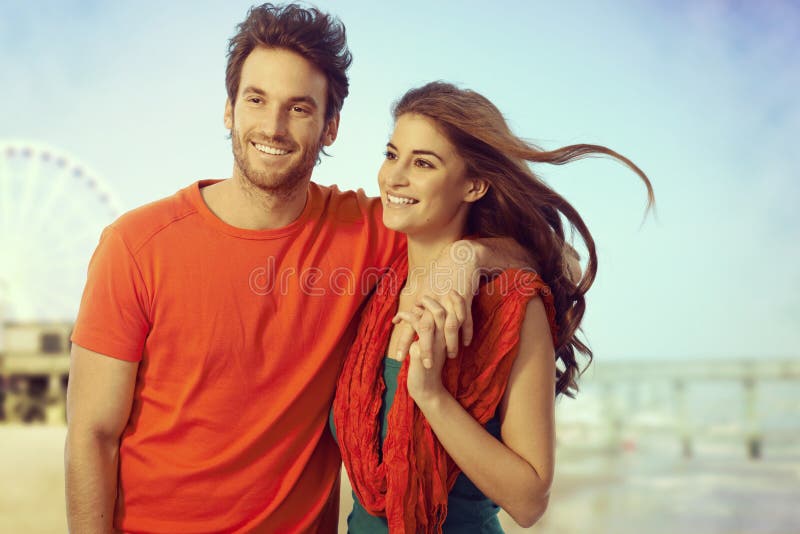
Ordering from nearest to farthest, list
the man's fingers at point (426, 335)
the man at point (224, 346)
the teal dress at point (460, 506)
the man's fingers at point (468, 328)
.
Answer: the man's fingers at point (426, 335) → the man's fingers at point (468, 328) → the teal dress at point (460, 506) → the man at point (224, 346)

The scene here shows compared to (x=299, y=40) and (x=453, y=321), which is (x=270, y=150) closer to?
(x=299, y=40)

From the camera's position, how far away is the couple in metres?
1.90

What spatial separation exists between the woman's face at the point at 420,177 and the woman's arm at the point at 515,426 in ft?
1.11

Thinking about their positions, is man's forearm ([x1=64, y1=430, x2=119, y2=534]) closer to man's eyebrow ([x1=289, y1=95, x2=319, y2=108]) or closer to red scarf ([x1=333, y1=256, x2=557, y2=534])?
red scarf ([x1=333, y1=256, x2=557, y2=534])

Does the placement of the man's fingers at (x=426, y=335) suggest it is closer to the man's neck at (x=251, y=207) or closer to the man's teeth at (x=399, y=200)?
the man's teeth at (x=399, y=200)

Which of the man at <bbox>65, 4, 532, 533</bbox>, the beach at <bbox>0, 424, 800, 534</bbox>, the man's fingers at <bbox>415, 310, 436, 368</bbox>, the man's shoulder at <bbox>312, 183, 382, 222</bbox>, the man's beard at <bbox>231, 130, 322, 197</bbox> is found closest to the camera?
the man's fingers at <bbox>415, 310, 436, 368</bbox>

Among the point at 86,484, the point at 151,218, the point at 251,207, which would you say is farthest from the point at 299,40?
the point at 86,484

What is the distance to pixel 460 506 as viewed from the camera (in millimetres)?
1940

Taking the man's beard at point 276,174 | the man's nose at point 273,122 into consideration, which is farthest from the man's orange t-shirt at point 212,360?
the man's nose at point 273,122

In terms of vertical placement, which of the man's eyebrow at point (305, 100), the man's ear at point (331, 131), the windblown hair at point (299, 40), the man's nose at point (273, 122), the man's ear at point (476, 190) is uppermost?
the windblown hair at point (299, 40)

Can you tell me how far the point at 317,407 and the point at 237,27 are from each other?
3.56 feet

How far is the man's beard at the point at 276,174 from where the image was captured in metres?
2.14

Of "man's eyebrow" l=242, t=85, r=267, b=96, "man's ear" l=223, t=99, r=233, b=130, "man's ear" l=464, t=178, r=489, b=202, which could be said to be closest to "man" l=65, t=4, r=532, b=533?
"man's eyebrow" l=242, t=85, r=267, b=96

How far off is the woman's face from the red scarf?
0.79ft
